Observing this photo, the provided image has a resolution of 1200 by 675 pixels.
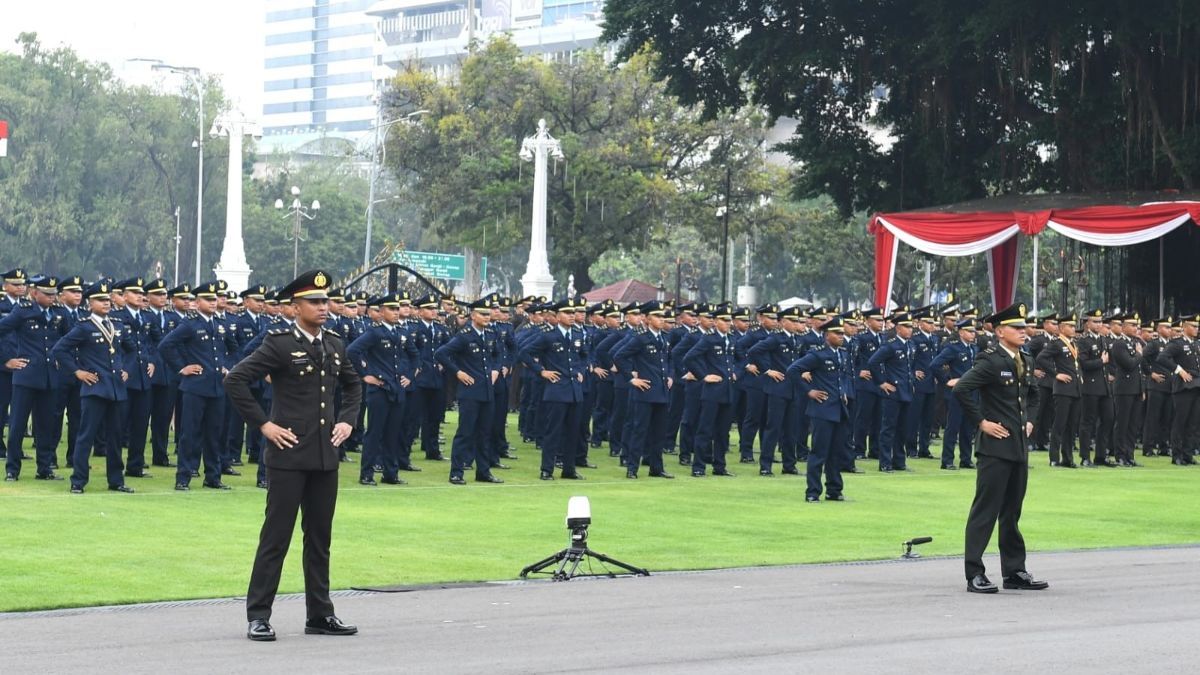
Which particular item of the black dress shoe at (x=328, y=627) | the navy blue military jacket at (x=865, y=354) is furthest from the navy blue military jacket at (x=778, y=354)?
the black dress shoe at (x=328, y=627)

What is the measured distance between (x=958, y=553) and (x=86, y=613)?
6959 mm

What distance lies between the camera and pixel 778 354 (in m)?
22.7

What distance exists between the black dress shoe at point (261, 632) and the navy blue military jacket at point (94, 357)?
8686 mm

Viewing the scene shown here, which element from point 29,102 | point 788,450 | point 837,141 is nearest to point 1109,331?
point 788,450

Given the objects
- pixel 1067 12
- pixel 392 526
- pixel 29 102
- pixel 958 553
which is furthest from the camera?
pixel 29 102

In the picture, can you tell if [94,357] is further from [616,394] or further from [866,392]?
[866,392]

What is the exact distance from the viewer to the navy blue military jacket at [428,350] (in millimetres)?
21266

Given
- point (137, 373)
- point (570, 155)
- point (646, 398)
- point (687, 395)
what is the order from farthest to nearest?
point (570, 155) < point (687, 395) < point (646, 398) < point (137, 373)

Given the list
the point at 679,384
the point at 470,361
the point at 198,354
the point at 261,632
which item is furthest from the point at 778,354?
the point at 261,632

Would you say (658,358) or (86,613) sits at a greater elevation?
(658,358)

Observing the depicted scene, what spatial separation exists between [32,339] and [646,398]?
22.2 feet

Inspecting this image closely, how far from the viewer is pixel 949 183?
3972 cm

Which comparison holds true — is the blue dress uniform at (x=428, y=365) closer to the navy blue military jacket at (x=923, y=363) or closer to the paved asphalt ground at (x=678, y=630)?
the navy blue military jacket at (x=923, y=363)

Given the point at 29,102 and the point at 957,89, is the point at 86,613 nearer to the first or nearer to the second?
the point at 957,89
